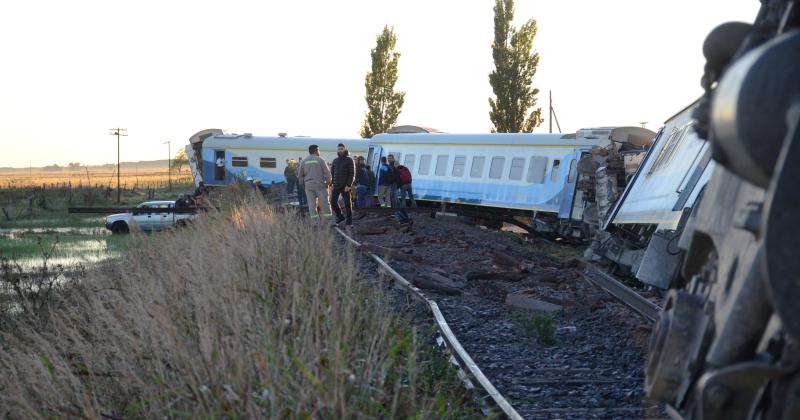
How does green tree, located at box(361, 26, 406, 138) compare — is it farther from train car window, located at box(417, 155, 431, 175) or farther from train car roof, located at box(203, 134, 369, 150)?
train car window, located at box(417, 155, 431, 175)

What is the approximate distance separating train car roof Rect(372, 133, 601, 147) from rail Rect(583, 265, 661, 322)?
13.7 metres

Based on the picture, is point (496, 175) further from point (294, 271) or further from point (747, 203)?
point (747, 203)

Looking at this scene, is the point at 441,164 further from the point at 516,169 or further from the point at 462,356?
the point at 462,356

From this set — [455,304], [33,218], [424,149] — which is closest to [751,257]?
[455,304]

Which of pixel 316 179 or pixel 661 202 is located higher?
pixel 661 202

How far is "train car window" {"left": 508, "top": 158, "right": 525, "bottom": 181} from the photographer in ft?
95.1

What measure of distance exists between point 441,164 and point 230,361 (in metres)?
27.7

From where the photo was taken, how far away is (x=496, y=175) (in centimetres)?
3000

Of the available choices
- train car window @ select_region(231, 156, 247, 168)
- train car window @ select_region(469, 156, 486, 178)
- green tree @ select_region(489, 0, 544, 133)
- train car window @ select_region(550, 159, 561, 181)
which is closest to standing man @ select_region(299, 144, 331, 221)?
train car window @ select_region(550, 159, 561, 181)

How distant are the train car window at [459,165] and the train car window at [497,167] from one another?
1.42 m

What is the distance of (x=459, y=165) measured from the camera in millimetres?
31812

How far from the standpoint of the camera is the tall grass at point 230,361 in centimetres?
494

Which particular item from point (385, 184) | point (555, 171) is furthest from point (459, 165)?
point (555, 171)

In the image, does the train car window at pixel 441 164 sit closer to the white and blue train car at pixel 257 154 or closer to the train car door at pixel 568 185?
the train car door at pixel 568 185
